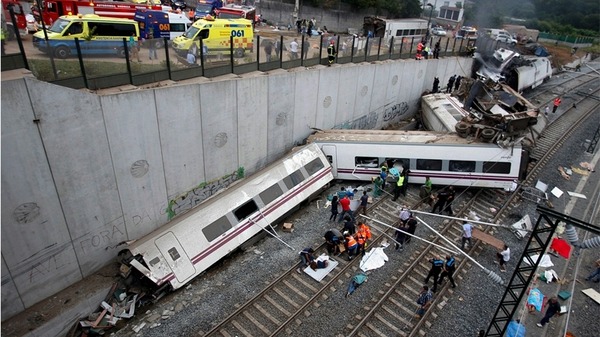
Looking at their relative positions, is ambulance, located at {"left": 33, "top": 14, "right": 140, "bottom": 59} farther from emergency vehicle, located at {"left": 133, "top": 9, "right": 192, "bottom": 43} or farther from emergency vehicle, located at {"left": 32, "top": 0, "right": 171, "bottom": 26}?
emergency vehicle, located at {"left": 32, "top": 0, "right": 171, "bottom": 26}

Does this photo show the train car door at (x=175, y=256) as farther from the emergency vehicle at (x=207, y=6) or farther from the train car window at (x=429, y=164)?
the emergency vehicle at (x=207, y=6)

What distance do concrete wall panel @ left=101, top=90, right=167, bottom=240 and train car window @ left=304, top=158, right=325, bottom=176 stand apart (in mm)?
6456

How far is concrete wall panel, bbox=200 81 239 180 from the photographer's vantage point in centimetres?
1421

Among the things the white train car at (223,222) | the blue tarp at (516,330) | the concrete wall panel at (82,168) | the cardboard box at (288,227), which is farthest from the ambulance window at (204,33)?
the blue tarp at (516,330)

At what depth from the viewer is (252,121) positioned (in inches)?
651

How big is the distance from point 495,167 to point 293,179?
376 inches

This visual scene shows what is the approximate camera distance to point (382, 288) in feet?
41.9

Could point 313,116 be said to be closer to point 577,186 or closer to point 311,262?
point 311,262

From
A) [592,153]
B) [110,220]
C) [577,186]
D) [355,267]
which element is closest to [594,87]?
[592,153]

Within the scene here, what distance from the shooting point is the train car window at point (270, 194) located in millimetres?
15266

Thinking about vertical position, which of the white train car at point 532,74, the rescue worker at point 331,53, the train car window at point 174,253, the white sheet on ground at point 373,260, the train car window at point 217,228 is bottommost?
the white sheet on ground at point 373,260

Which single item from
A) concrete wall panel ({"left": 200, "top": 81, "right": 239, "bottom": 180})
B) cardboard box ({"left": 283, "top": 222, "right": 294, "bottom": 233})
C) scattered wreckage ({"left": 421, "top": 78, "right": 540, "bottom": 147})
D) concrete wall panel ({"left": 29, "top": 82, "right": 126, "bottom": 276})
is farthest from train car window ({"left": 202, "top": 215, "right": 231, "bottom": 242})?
scattered wreckage ({"left": 421, "top": 78, "right": 540, "bottom": 147})

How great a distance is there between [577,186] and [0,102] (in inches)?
993

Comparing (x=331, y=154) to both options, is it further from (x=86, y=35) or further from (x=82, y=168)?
(x=86, y=35)
